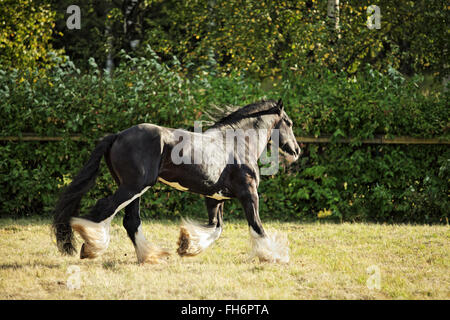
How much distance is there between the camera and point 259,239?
5492 mm

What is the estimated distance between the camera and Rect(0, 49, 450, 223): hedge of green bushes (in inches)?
331

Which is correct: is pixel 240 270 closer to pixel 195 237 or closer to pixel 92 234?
pixel 195 237

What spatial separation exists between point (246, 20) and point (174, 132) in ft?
26.9

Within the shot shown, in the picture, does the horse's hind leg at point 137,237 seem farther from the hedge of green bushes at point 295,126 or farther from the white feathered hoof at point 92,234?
the hedge of green bushes at point 295,126

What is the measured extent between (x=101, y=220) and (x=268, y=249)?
1.79 metres

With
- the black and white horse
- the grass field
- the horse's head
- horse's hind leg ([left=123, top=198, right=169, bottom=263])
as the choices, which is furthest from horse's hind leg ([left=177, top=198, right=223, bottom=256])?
the horse's head

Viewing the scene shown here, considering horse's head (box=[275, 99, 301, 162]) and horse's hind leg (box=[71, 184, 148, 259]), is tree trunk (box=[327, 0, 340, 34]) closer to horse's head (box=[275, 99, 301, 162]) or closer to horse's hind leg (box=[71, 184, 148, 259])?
horse's head (box=[275, 99, 301, 162])

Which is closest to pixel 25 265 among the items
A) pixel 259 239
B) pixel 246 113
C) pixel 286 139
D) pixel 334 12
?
pixel 259 239

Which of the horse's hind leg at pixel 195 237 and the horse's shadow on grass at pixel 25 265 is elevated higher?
the horse's hind leg at pixel 195 237

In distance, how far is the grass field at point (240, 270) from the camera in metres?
4.43

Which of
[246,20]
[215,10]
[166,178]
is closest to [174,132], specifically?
[166,178]

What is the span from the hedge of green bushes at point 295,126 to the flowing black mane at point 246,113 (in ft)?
7.30

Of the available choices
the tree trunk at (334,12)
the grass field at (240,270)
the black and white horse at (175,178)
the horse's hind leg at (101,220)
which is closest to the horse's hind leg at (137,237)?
the black and white horse at (175,178)

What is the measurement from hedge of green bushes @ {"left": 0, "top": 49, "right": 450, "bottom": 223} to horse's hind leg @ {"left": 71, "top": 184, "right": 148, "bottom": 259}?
330 cm
